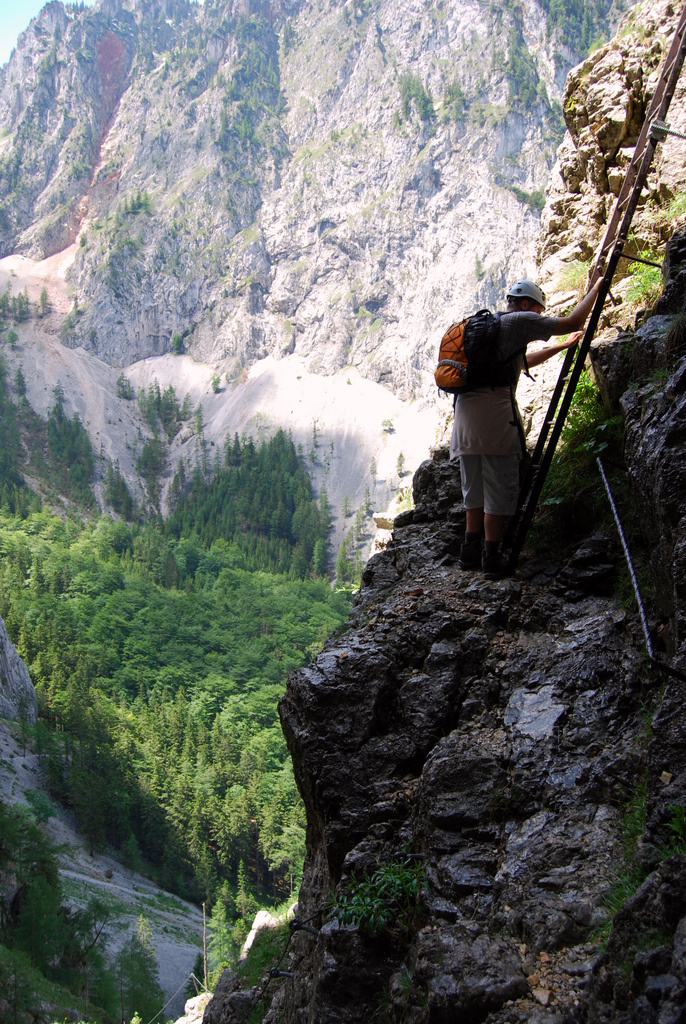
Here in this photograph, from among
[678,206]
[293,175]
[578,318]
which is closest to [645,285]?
[678,206]

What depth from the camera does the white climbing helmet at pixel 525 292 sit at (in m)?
4.52

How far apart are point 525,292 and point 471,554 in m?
1.88

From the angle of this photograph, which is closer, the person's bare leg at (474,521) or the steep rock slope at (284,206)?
the person's bare leg at (474,521)

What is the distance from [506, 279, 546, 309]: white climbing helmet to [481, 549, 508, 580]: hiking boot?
5.63 feet

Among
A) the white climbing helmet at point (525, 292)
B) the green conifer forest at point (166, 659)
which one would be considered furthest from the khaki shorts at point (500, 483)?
the green conifer forest at point (166, 659)

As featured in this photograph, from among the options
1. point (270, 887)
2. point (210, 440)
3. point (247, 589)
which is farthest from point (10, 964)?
point (210, 440)

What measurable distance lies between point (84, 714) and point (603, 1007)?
61783 millimetres

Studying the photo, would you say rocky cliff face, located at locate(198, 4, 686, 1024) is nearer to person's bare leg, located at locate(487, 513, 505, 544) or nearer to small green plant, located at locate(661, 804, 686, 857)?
small green plant, located at locate(661, 804, 686, 857)

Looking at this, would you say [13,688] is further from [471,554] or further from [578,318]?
[578,318]

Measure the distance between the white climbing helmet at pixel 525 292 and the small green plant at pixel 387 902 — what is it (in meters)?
3.45

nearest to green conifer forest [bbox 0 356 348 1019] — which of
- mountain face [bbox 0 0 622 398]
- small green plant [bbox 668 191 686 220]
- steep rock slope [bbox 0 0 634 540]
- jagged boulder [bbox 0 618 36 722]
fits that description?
jagged boulder [bbox 0 618 36 722]

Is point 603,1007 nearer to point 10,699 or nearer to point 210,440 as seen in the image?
point 10,699

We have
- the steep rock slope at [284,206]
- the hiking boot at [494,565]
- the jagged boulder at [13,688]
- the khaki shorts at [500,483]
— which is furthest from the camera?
the steep rock slope at [284,206]

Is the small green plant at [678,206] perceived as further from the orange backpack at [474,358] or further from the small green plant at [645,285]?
the orange backpack at [474,358]
